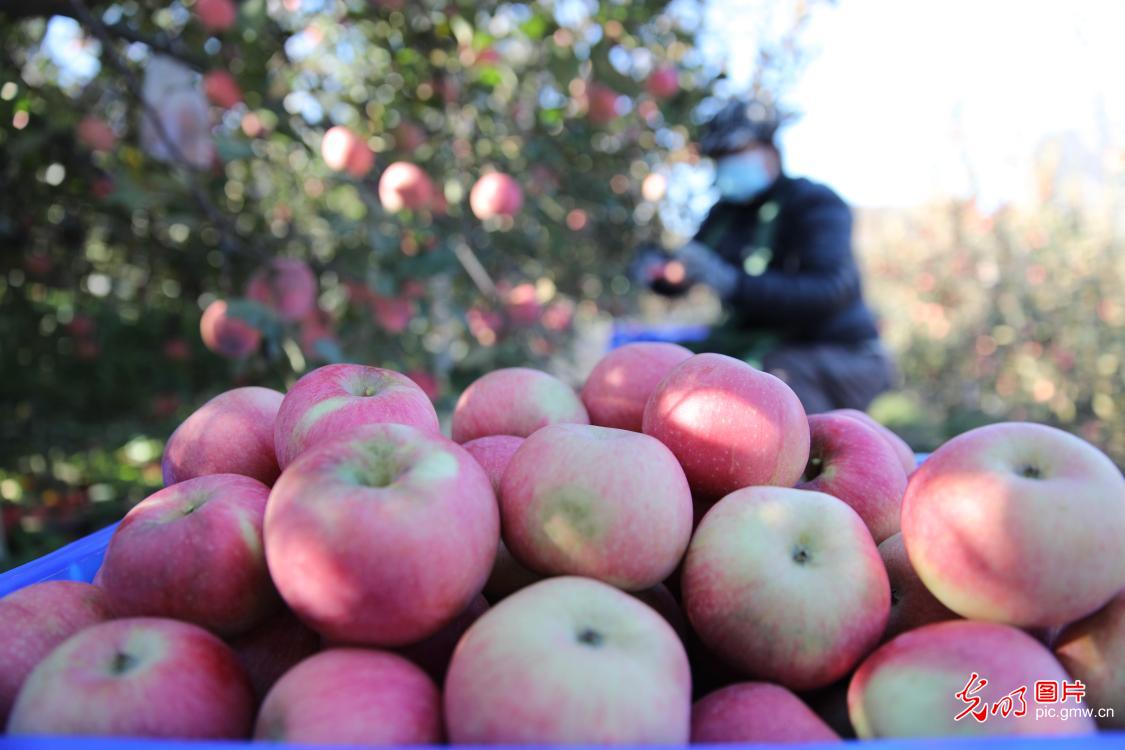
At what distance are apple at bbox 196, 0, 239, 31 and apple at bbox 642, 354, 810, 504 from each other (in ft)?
6.84

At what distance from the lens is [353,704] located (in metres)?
0.62

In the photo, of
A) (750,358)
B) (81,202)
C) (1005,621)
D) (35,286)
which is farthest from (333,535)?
(35,286)

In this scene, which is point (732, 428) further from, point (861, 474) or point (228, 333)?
point (228, 333)

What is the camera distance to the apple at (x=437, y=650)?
79 cm

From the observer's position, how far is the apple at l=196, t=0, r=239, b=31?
2.26 meters

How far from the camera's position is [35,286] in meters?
3.56

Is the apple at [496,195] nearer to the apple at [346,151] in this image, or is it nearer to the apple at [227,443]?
the apple at [346,151]

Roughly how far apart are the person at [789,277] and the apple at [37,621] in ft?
7.32

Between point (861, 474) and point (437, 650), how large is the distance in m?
0.59

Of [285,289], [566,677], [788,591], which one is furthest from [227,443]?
[285,289]

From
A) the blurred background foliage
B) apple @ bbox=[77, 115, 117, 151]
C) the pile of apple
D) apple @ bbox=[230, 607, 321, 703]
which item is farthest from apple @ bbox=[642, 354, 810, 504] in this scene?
apple @ bbox=[77, 115, 117, 151]

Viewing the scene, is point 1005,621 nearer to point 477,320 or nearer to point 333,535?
point 333,535

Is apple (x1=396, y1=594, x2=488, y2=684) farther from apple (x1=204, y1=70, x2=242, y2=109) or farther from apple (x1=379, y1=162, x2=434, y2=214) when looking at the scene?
apple (x1=204, y1=70, x2=242, y2=109)

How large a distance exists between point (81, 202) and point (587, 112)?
81.2 inches
